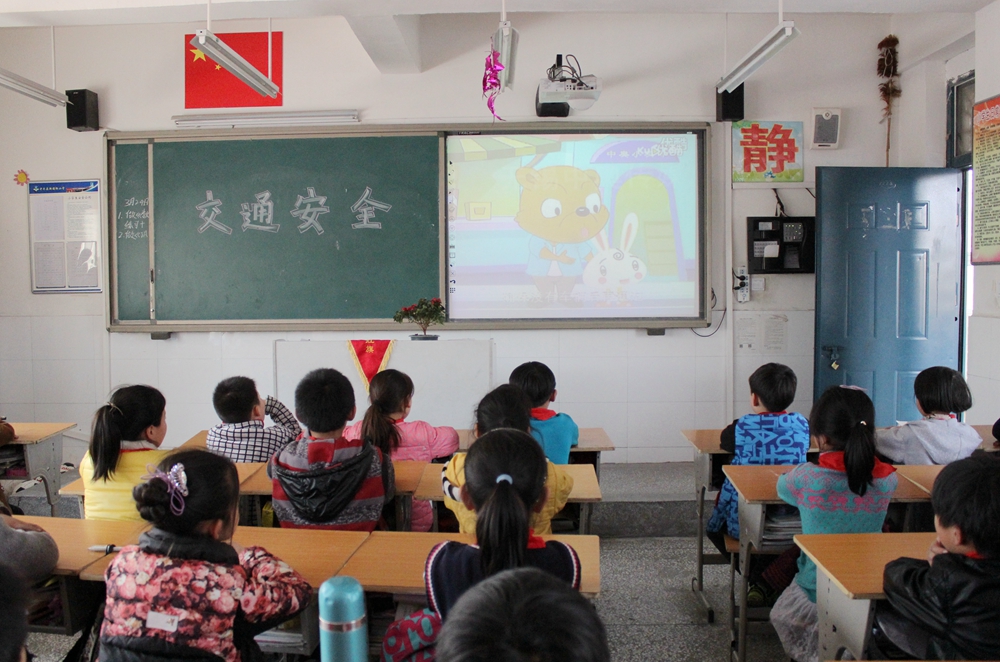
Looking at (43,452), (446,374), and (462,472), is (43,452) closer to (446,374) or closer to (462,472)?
(446,374)

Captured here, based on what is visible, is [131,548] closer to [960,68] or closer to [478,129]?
[478,129]

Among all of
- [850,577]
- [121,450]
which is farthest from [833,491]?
[121,450]

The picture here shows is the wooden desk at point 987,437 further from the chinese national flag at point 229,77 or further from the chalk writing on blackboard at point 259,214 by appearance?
the chinese national flag at point 229,77

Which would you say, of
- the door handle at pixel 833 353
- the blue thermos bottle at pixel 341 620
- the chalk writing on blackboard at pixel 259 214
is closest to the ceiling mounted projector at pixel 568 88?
the chalk writing on blackboard at pixel 259 214

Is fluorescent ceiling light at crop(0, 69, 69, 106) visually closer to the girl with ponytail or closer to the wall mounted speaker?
the girl with ponytail

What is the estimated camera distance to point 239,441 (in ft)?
8.77

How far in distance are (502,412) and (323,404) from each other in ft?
1.81

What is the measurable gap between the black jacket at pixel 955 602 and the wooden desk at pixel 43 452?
12.1ft

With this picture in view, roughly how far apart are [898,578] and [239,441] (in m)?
2.17

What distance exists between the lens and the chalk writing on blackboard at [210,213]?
479 centimetres

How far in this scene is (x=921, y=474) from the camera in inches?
97.0

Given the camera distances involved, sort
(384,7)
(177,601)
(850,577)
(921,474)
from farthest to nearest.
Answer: (384,7) < (921,474) < (850,577) < (177,601)

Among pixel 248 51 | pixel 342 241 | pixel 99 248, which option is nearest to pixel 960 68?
pixel 342 241

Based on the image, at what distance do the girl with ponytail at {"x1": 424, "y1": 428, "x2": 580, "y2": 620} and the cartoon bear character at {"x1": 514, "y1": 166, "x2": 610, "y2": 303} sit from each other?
3244mm
